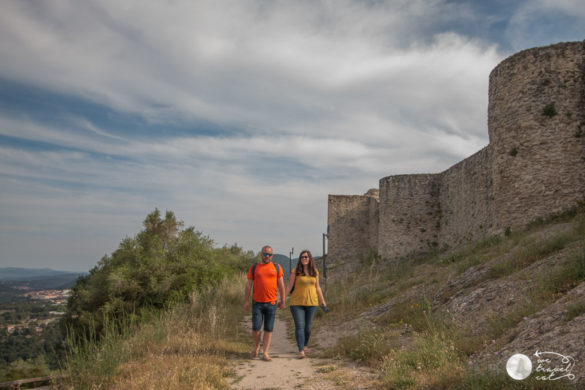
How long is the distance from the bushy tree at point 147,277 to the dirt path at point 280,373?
322 inches

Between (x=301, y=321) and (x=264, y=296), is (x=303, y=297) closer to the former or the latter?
(x=301, y=321)

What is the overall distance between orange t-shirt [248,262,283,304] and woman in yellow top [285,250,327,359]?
30 cm

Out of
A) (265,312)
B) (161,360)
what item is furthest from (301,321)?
(161,360)

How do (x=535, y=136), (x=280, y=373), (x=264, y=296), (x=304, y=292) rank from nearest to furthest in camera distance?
(x=280, y=373), (x=264, y=296), (x=304, y=292), (x=535, y=136)

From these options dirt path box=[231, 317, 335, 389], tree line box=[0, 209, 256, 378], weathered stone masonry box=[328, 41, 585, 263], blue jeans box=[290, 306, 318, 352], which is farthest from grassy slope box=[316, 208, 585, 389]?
tree line box=[0, 209, 256, 378]

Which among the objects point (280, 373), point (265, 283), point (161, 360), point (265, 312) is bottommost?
point (280, 373)

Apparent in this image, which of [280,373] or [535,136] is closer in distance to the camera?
[280,373]

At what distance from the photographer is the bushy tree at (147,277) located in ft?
52.0

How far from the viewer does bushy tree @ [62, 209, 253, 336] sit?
52.0 ft

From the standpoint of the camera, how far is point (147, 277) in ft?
54.3

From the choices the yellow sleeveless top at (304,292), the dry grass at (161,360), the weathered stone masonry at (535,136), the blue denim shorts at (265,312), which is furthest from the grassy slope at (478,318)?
the dry grass at (161,360)

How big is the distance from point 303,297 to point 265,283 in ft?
2.44

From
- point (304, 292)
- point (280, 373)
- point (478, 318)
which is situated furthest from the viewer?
point (304, 292)

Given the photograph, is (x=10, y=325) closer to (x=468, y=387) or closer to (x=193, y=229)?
(x=193, y=229)
